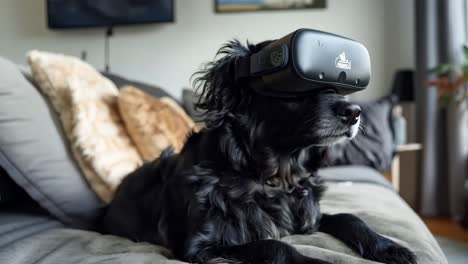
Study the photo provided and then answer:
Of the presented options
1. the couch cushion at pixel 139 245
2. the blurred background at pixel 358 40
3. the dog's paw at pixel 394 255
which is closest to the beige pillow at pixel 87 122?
the couch cushion at pixel 139 245

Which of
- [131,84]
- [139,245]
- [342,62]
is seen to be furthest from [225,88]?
[131,84]

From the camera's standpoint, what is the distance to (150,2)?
3.88 meters

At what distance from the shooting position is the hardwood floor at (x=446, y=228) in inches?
127

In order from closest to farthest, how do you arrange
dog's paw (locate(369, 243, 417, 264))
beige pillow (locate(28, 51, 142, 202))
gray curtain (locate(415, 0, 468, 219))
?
dog's paw (locate(369, 243, 417, 264))
beige pillow (locate(28, 51, 142, 202))
gray curtain (locate(415, 0, 468, 219))

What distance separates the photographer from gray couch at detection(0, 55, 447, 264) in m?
1.27

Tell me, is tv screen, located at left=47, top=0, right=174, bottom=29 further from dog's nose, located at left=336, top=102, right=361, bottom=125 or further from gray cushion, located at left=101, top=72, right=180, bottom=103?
dog's nose, located at left=336, top=102, right=361, bottom=125

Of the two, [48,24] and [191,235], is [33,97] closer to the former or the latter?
[191,235]

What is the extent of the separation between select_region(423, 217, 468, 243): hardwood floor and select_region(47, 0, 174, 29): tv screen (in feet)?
8.10

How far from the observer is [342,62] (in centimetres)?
108

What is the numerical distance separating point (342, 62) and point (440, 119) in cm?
282

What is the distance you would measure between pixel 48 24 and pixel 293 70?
3404 millimetres

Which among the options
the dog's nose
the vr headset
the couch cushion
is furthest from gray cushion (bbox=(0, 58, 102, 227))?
the dog's nose

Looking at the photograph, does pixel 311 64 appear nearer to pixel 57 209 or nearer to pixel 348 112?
pixel 348 112

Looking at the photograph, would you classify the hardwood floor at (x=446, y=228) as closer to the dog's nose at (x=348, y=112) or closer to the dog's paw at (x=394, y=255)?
the dog's paw at (x=394, y=255)
